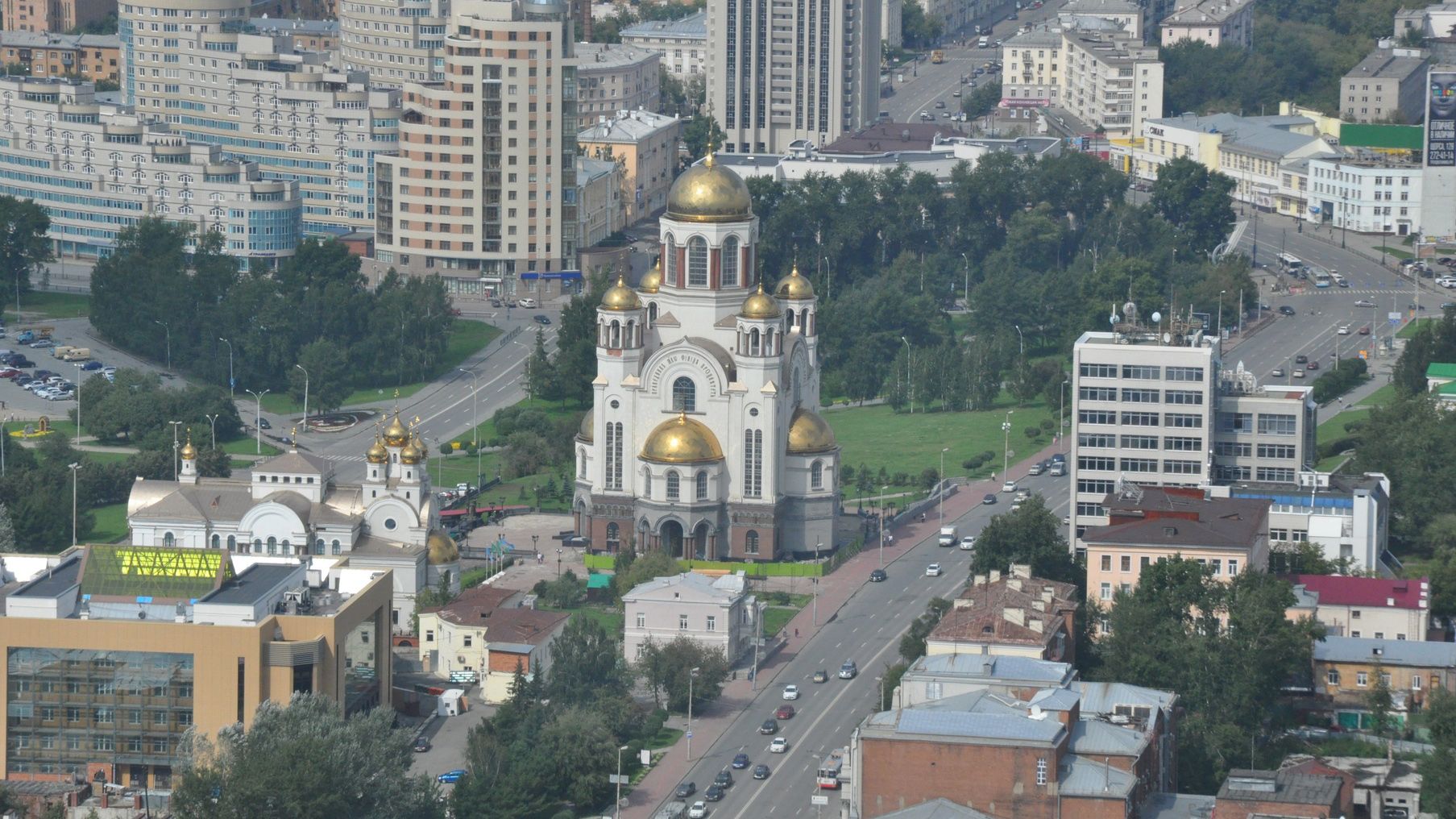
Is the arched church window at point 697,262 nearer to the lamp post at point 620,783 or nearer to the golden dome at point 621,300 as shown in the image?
the golden dome at point 621,300

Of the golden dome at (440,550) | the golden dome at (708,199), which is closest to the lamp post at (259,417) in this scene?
the golden dome at (440,550)

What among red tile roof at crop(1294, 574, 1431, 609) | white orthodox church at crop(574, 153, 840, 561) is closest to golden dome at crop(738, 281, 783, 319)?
white orthodox church at crop(574, 153, 840, 561)

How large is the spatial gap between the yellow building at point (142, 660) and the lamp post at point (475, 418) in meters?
44.3

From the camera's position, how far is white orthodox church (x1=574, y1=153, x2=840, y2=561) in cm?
15388

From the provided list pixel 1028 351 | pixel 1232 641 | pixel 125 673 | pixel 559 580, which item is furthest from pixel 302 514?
pixel 1028 351

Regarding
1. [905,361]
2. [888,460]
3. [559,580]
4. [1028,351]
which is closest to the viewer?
[559,580]

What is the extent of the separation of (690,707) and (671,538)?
23.6m

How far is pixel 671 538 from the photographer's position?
154 meters

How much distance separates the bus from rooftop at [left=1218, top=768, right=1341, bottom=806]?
14.5 m

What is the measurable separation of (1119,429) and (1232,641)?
81.4ft

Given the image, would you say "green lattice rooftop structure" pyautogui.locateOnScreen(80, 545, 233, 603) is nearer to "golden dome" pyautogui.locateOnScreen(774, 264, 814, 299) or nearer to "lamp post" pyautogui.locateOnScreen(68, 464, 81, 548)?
"lamp post" pyautogui.locateOnScreen(68, 464, 81, 548)

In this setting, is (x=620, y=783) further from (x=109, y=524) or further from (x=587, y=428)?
(x=109, y=524)

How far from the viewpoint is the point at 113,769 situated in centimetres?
12300

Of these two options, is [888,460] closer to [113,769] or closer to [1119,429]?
[1119,429]
